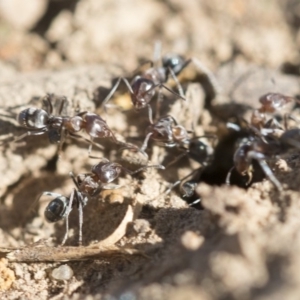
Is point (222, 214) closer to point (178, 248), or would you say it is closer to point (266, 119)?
point (178, 248)

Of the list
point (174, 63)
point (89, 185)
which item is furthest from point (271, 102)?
point (89, 185)

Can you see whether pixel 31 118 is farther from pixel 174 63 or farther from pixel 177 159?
pixel 174 63

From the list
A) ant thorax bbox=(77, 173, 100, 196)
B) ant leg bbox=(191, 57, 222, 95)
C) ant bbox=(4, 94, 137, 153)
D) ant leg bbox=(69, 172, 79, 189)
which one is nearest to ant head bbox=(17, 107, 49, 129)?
ant bbox=(4, 94, 137, 153)

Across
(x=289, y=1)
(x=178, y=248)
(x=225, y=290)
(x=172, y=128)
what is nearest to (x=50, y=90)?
(x=172, y=128)

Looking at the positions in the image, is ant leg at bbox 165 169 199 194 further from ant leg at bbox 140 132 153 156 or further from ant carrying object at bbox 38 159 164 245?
ant leg at bbox 140 132 153 156

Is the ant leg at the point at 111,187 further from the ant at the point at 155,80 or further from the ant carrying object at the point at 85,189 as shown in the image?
the ant at the point at 155,80
